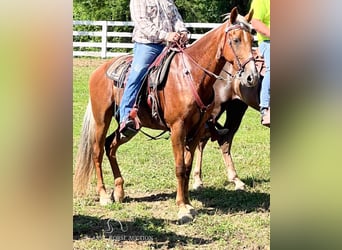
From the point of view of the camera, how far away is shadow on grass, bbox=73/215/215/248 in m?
3.43

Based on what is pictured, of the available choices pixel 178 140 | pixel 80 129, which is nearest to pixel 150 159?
pixel 178 140

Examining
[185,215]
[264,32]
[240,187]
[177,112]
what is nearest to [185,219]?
[185,215]

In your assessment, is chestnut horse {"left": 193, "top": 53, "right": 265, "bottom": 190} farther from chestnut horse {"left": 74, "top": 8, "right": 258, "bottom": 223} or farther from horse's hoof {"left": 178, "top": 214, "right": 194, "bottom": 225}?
horse's hoof {"left": 178, "top": 214, "right": 194, "bottom": 225}

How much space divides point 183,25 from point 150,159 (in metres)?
0.75

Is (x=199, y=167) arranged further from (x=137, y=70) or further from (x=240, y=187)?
(x=137, y=70)

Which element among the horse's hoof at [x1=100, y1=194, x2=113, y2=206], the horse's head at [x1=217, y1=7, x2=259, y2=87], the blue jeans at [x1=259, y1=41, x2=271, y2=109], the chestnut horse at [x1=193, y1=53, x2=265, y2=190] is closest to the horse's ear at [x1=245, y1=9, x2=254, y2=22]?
the horse's head at [x1=217, y1=7, x2=259, y2=87]

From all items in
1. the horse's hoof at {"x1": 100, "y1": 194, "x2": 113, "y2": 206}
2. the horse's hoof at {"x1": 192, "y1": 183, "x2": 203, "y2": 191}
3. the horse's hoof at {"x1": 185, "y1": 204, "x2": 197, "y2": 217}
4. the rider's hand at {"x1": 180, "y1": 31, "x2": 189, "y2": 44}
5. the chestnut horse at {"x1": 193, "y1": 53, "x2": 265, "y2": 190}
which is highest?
the rider's hand at {"x1": 180, "y1": 31, "x2": 189, "y2": 44}

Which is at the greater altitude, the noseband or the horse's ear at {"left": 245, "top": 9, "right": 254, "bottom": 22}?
the horse's ear at {"left": 245, "top": 9, "right": 254, "bottom": 22}

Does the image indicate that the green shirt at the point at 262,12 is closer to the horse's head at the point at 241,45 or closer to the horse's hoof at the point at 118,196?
the horse's head at the point at 241,45

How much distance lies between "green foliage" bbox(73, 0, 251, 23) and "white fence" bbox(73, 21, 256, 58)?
1.0 inches

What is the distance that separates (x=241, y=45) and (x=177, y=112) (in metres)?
0.53

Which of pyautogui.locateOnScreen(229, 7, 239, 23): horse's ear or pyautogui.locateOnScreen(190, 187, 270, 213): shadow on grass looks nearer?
pyautogui.locateOnScreen(229, 7, 239, 23): horse's ear

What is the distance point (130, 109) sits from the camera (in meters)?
3.55
